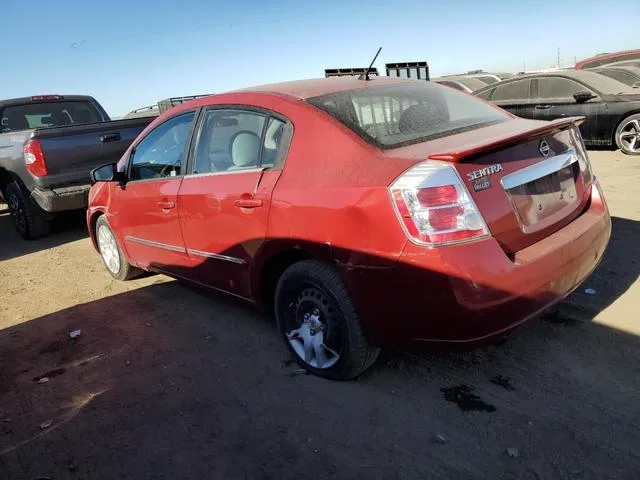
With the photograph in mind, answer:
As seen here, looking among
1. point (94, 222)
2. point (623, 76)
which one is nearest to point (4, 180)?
point (94, 222)

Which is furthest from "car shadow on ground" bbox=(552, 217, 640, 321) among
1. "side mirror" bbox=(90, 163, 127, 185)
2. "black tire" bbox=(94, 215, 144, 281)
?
"black tire" bbox=(94, 215, 144, 281)

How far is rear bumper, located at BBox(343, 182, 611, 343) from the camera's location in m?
2.35

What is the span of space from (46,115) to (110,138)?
252 cm

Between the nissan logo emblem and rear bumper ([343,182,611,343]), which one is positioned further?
the nissan logo emblem

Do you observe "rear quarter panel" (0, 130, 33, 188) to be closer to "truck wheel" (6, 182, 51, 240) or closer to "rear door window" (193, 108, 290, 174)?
"truck wheel" (6, 182, 51, 240)

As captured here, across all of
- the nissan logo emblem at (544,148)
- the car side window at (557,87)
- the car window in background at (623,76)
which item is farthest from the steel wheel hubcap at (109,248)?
the car window in background at (623,76)

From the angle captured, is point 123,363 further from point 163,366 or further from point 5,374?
point 5,374

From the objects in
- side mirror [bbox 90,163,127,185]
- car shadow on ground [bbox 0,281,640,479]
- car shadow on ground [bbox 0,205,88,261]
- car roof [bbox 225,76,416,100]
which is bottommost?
car shadow on ground [bbox 0,281,640,479]

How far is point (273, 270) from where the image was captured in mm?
3236

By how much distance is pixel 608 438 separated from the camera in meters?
2.32

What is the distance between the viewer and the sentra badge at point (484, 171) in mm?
2418

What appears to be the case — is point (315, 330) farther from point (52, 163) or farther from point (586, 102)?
point (586, 102)

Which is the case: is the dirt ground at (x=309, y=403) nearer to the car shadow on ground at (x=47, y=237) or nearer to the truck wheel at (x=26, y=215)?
the car shadow on ground at (x=47, y=237)

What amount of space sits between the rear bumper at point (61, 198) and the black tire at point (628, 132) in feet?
26.8
